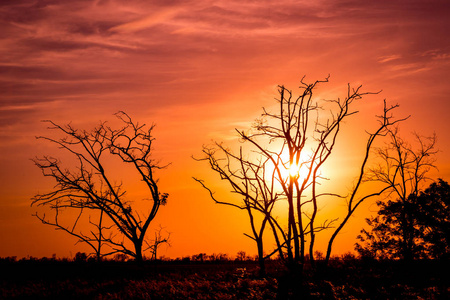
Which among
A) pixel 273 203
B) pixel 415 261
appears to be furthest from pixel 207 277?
pixel 415 261

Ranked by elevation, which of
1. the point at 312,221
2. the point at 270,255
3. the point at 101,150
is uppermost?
the point at 101,150

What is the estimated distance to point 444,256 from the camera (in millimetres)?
31266

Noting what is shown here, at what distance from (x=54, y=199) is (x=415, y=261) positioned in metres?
21.7

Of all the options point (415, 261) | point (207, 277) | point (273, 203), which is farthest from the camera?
point (415, 261)

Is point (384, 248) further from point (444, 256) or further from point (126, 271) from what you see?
point (126, 271)

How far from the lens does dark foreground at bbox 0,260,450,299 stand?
2020 cm

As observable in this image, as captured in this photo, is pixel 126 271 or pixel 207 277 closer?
pixel 207 277

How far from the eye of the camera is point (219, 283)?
22.6 m

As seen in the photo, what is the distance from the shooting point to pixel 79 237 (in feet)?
89.3

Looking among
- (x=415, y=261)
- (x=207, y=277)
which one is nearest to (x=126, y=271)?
(x=207, y=277)

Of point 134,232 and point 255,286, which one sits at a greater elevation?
point 134,232

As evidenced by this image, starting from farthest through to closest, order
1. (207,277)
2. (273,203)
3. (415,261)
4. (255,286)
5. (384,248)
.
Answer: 1. (384,248)
2. (415,261)
3. (273,203)
4. (207,277)
5. (255,286)

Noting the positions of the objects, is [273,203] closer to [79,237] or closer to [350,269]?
[350,269]

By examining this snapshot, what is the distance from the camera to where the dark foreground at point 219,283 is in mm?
20203
